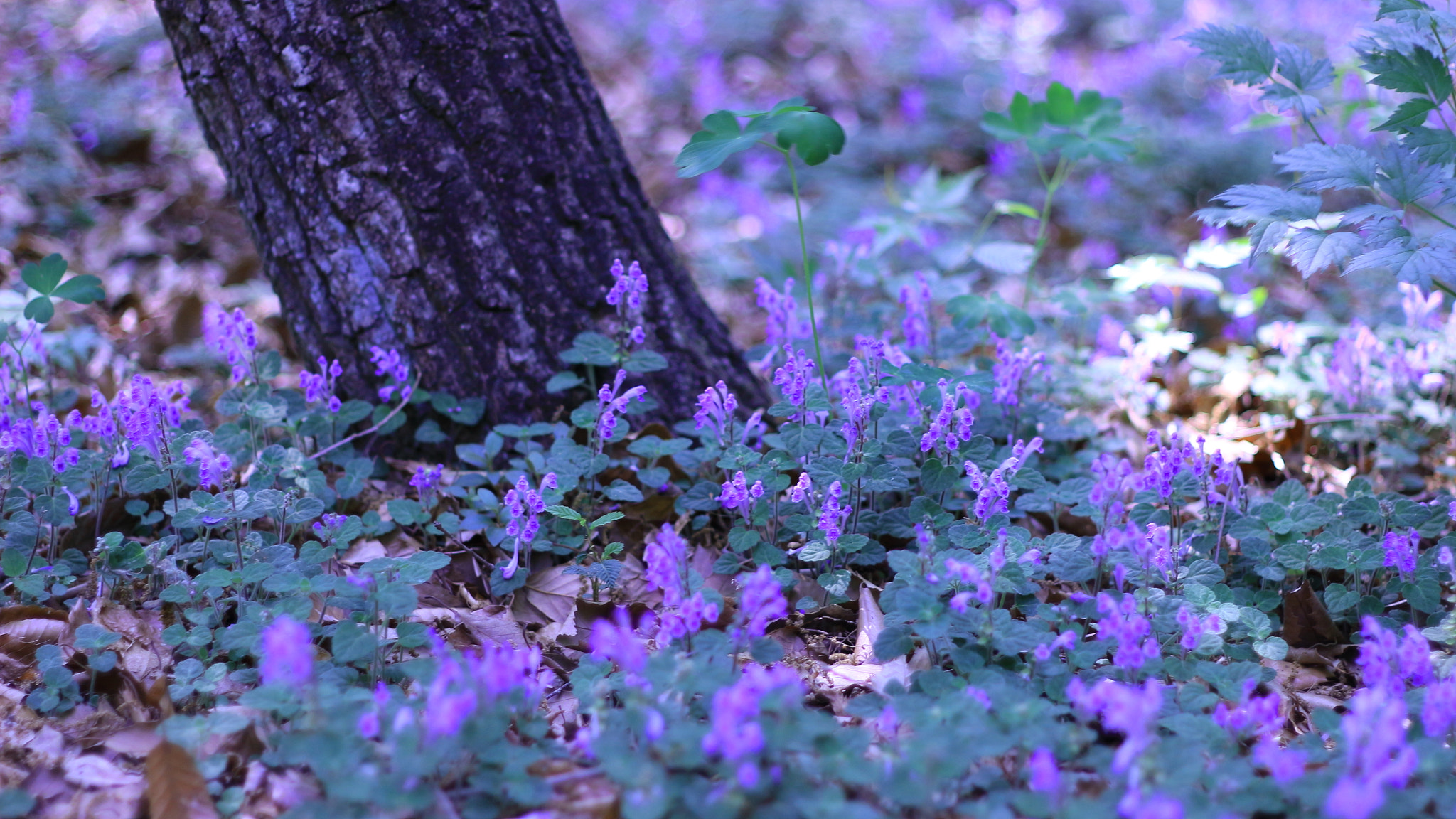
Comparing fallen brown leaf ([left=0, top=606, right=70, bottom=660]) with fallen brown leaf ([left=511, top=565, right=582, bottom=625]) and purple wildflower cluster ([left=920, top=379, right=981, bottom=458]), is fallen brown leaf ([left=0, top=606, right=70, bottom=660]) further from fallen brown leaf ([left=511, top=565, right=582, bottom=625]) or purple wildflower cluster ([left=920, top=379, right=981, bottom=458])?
purple wildflower cluster ([left=920, top=379, right=981, bottom=458])

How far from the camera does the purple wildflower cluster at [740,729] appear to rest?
1.62 meters

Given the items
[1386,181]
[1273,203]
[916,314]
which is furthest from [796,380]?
[1386,181]

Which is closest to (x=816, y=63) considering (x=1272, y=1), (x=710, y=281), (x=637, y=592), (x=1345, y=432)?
(x=710, y=281)

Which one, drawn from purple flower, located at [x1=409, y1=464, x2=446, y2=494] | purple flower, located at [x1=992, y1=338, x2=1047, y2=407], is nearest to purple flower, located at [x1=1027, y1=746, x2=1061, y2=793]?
purple flower, located at [x1=992, y1=338, x2=1047, y2=407]

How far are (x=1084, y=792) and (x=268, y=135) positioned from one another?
2903 millimetres

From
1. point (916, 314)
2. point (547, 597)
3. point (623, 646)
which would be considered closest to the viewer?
point (623, 646)

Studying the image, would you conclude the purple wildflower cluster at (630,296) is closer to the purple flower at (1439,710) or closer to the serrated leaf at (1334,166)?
the serrated leaf at (1334,166)

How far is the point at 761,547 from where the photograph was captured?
2623mm

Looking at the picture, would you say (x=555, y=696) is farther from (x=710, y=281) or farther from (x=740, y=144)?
(x=710, y=281)

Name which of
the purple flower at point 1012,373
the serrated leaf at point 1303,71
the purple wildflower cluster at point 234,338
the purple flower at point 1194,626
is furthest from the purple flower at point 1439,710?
the purple wildflower cluster at point 234,338

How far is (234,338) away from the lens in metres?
3.13

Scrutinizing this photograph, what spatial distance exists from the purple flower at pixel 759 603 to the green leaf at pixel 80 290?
2.26 m

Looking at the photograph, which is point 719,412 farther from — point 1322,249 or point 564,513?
point 1322,249

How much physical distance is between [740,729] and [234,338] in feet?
7.34
